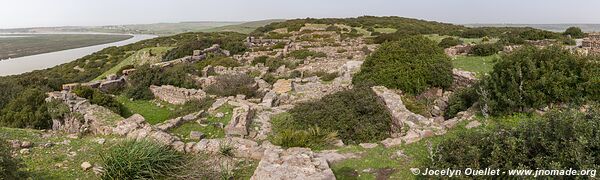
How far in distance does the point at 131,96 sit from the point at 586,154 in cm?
1826

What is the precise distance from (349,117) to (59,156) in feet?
22.5

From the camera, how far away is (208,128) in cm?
1168

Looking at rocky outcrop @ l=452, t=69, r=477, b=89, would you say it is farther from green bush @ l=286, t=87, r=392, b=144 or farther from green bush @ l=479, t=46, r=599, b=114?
green bush @ l=286, t=87, r=392, b=144

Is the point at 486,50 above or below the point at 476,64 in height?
above

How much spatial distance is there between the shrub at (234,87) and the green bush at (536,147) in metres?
11.6

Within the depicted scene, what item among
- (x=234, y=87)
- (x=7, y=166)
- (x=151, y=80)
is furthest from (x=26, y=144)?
(x=151, y=80)

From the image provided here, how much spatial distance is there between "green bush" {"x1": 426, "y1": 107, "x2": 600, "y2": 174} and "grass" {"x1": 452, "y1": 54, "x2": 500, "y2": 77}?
842 cm

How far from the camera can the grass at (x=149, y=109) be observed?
50.0ft

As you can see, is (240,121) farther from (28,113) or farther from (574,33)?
(574,33)

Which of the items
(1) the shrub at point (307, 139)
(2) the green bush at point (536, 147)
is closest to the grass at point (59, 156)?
(1) the shrub at point (307, 139)

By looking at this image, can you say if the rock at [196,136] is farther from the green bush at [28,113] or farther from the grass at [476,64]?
the grass at [476,64]

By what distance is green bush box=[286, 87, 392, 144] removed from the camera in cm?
962

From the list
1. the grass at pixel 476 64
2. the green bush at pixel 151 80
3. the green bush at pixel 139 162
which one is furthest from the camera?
the green bush at pixel 151 80

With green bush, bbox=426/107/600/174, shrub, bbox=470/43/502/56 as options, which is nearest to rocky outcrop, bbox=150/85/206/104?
green bush, bbox=426/107/600/174
